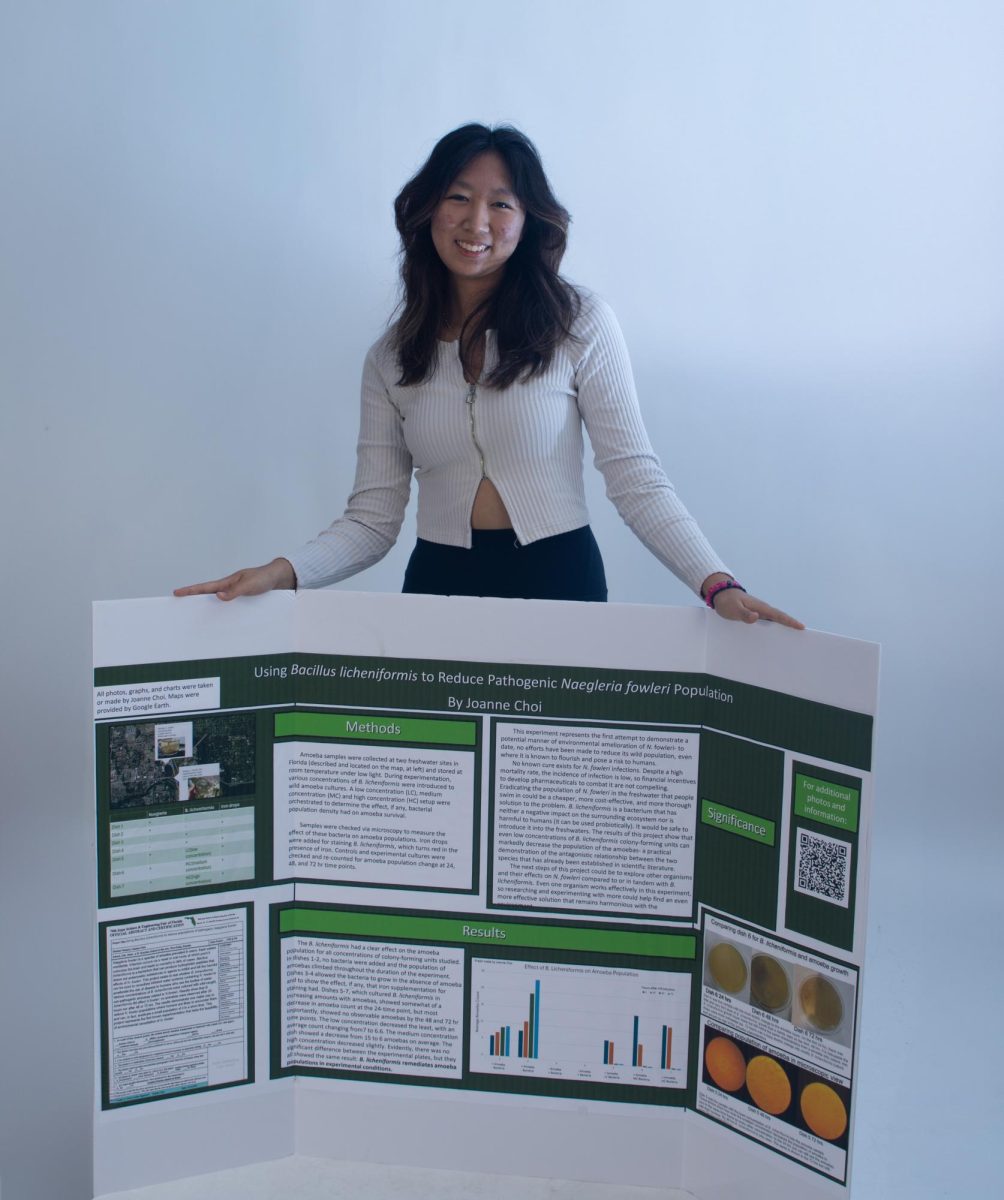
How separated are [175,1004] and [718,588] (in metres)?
0.81

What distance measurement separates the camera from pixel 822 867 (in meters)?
1.27

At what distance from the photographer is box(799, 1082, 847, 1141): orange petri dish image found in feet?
4.18

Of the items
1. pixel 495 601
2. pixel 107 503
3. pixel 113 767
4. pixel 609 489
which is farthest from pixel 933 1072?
pixel 107 503

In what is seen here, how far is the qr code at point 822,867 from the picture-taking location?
4.10 feet

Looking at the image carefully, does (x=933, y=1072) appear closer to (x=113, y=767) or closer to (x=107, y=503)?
(x=113, y=767)

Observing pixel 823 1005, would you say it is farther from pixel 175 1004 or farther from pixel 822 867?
pixel 175 1004

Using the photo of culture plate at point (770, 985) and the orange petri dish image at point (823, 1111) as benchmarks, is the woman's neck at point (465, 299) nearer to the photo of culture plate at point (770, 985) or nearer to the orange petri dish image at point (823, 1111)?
the photo of culture plate at point (770, 985)

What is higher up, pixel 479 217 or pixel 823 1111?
pixel 479 217

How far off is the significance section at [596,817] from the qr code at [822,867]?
5.2 inches

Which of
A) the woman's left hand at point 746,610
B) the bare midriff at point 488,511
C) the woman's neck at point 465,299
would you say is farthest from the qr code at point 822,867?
the woman's neck at point 465,299

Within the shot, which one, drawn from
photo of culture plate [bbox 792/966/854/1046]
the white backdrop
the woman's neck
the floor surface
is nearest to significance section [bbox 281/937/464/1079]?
the floor surface

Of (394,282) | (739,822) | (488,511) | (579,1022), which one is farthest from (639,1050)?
(394,282)

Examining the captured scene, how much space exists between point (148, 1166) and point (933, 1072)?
1.46 meters

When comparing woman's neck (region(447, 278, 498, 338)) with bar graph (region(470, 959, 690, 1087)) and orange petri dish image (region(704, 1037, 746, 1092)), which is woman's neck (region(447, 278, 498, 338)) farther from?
orange petri dish image (region(704, 1037, 746, 1092))
